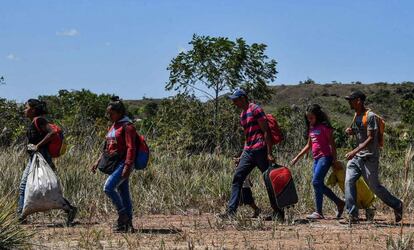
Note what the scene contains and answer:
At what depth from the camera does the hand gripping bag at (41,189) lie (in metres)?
8.96

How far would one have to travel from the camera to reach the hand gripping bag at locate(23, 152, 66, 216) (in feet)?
29.4

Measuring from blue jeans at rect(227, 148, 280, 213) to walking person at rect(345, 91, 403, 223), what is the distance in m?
1.04

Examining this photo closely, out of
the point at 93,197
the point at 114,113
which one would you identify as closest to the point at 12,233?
the point at 114,113

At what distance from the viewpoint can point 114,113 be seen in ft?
27.6

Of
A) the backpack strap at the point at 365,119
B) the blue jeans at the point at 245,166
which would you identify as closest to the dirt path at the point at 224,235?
the blue jeans at the point at 245,166

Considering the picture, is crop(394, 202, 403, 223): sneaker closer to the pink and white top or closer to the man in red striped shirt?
the pink and white top

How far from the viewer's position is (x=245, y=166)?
9305mm

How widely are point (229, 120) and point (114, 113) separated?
8.12 m

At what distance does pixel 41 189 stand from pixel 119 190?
1.09 m

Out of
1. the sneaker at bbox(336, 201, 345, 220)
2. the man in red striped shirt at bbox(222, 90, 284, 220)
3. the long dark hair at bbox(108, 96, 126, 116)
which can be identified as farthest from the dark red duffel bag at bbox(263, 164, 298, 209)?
the long dark hair at bbox(108, 96, 126, 116)

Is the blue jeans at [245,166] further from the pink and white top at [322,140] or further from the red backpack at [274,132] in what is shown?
the pink and white top at [322,140]

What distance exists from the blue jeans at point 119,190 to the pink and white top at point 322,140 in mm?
2695

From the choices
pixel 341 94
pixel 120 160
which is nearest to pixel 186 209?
pixel 120 160

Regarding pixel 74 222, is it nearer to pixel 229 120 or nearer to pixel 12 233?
pixel 12 233
